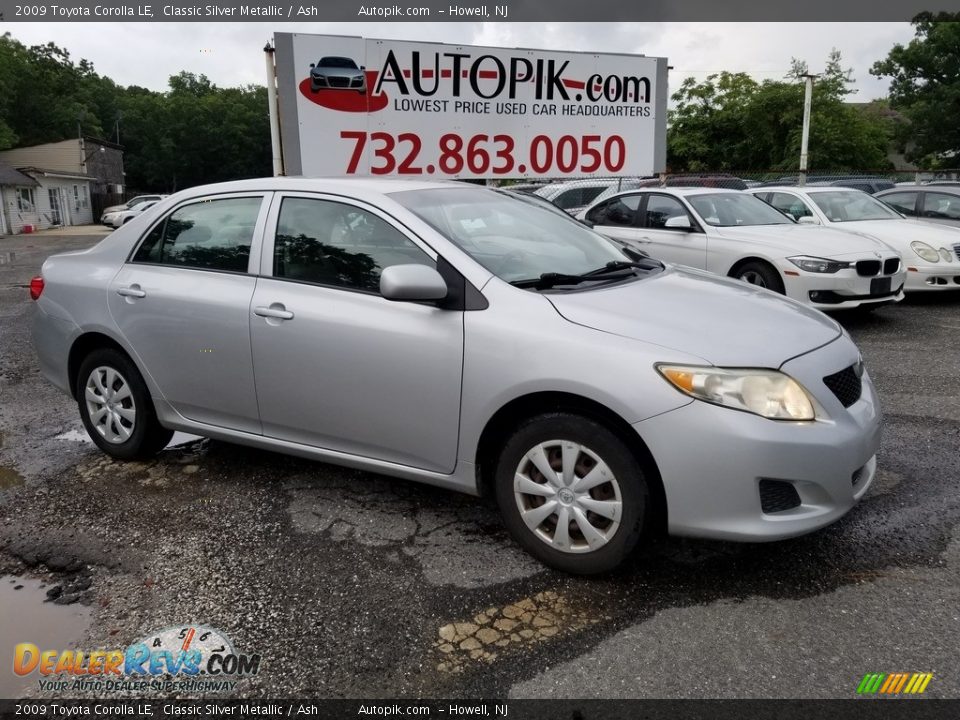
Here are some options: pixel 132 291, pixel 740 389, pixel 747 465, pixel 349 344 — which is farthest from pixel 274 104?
pixel 747 465

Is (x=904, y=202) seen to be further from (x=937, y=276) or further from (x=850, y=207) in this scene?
(x=937, y=276)

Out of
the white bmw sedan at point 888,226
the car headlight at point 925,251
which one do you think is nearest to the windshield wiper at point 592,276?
the white bmw sedan at point 888,226

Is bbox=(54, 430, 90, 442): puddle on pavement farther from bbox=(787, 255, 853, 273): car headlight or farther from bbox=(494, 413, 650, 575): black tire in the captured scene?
bbox=(787, 255, 853, 273): car headlight

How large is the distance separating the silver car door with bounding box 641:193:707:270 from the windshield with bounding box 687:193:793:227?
0.19m

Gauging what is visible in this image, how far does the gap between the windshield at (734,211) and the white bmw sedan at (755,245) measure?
0.04 ft

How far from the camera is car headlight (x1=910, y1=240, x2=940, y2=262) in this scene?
354 inches

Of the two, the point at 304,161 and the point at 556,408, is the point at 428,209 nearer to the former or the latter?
the point at 556,408

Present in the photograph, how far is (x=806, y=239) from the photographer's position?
8.02 m

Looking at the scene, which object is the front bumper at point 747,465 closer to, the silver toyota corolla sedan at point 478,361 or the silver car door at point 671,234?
the silver toyota corolla sedan at point 478,361

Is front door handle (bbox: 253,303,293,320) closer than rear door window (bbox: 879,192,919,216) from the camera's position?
Yes

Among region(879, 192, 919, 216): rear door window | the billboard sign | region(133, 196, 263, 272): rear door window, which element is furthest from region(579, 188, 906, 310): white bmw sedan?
region(133, 196, 263, 272): rear door window

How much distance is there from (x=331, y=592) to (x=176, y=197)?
2576 mm

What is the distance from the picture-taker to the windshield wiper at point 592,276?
3.44 metres

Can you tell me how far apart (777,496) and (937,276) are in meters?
7.48
